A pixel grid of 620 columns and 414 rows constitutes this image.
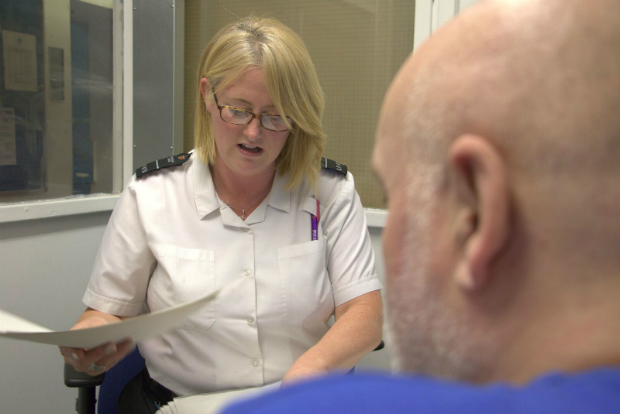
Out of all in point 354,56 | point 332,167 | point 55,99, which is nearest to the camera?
point 332,167

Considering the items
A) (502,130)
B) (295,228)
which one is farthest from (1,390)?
(502,130)

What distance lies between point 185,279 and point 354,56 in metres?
1.33

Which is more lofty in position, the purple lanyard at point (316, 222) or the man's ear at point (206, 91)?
the man's ear at point (206, 91)

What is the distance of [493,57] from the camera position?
418mm

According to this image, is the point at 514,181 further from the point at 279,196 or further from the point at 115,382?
the point at 115,382

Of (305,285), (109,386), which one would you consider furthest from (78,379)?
(305,285)

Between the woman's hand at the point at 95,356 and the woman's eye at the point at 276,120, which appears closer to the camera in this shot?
the woman's hand at the point at 95,356

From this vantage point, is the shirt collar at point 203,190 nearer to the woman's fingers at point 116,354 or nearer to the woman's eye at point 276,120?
the woman's eye at point 276,120

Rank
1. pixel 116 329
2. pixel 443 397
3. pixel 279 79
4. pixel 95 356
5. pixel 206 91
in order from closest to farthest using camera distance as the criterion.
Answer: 1. pixel 443 397
2. pixel 116 329
3. pixel 95 356
4. pixel 279 79
5. pixel 206 91

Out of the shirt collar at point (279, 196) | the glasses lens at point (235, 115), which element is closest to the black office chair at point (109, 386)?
the shirt collar at point (279, 196)

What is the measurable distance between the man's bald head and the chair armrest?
988 millimetres

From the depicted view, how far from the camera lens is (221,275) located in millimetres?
1345

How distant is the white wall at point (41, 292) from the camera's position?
70.5 inches

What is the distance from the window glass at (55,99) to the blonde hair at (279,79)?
2.54 feet
